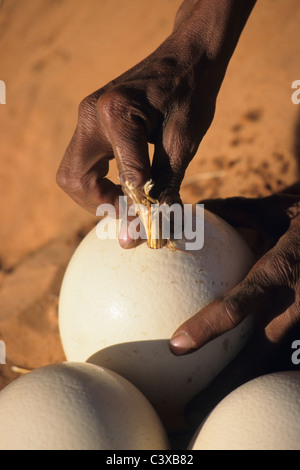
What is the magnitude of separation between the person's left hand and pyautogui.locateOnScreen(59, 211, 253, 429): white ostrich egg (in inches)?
1.9

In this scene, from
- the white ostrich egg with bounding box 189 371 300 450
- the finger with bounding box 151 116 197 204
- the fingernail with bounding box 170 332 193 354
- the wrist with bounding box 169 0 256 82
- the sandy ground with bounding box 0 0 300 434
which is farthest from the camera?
the sandy ground with bounding box 0 0 300 434

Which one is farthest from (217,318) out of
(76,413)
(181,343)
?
(76,413)

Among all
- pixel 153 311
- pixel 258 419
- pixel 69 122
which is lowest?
pixel 258 419

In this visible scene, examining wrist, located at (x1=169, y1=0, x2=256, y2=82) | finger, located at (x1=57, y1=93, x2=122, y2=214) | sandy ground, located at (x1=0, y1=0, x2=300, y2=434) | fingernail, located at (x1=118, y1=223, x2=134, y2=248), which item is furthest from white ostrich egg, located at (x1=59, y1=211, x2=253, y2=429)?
sandy ground, located at (x1=0, y1=0, x2=300, y2=434)

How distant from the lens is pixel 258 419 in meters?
1.20

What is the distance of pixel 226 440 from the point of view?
A: 1.20 m

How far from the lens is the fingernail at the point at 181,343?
4.53 ft

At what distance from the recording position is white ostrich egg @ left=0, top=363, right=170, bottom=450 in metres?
1.19

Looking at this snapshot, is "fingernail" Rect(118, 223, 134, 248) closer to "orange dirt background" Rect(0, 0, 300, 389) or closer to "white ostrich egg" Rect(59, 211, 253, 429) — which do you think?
"white ostrich egg" Rect(59, 211, 253, 429)

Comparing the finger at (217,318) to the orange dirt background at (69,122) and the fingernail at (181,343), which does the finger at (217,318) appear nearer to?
the fingernail at (181,343)

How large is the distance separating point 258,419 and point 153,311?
16.7 inches

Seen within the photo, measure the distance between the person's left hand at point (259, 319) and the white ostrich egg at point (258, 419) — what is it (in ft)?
0.61

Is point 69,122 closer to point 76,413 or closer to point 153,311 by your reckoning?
point 153,311
